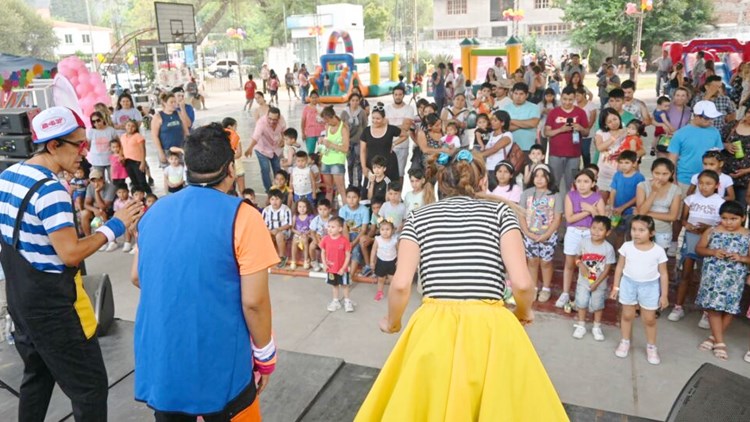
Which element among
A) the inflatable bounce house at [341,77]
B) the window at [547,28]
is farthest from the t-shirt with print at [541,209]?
the window at [547,28]

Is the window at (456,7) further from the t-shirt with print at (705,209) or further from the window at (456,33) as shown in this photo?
the t-shirt with print at (705,209)

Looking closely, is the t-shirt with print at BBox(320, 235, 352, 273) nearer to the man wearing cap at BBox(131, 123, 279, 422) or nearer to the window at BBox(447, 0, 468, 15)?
the man wearing cap at BBox(131, 123, 279, 422)

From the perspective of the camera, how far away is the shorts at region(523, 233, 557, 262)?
5.49 metres

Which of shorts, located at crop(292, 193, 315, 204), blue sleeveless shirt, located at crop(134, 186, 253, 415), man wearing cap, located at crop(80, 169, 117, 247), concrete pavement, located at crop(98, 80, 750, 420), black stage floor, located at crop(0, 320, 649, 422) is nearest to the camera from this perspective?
blue sleeveless shirt, located at crop(134, 186, 253, 415)

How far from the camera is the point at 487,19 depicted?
181 ft

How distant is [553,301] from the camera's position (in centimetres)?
554

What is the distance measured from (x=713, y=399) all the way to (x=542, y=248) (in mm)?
2565

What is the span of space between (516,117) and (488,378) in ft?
17.9

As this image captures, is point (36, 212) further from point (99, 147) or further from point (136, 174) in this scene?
point (99, 147)

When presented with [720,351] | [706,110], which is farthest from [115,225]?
[706,110]

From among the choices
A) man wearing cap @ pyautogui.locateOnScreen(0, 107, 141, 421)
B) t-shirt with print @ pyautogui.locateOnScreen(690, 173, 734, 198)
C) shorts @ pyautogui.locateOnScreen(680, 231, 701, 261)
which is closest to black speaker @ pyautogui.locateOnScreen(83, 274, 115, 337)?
man wearing cap @ pyautogui.locateOnScreen(0, 107, 141, 421)

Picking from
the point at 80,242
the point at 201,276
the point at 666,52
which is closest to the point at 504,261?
the point at 201,276

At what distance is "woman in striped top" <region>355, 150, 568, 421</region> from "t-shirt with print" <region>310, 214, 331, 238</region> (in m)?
3.90

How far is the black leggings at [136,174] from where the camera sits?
8.34m
